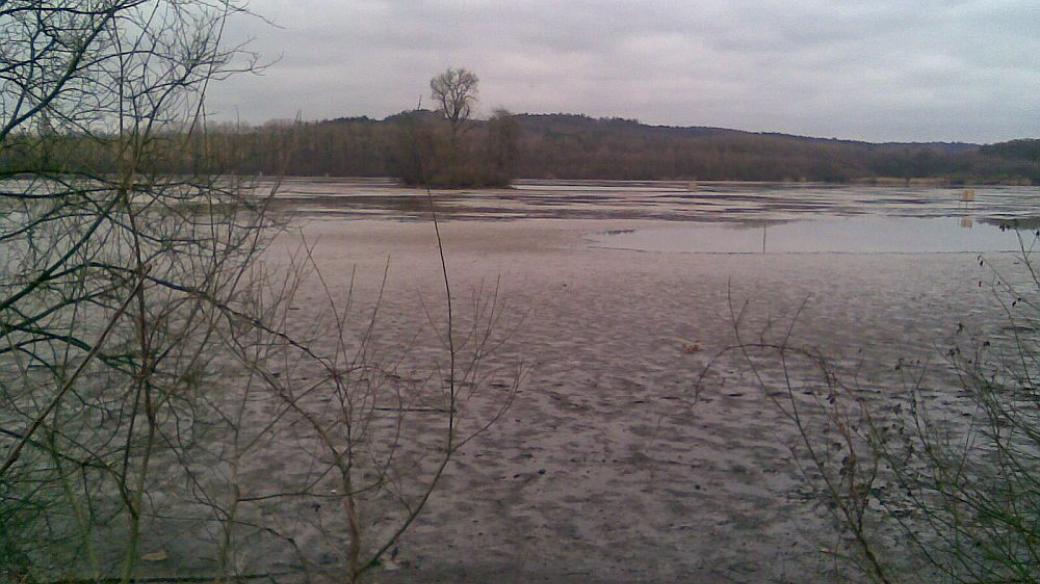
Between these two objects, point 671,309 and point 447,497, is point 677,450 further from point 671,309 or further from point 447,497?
point 671,309

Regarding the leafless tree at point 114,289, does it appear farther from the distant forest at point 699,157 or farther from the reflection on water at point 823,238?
the distant forest at point 699,157

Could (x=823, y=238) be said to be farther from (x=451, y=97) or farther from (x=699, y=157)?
(x=699, y=157)

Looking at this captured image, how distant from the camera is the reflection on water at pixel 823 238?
2084 centimetres

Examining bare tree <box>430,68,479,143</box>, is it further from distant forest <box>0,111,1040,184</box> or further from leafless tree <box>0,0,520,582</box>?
distant forest <box>0,111,1040,184</box>

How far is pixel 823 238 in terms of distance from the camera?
23812mm

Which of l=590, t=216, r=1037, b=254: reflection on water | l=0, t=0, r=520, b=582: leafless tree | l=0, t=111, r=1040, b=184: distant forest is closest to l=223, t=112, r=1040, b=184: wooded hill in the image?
l=0, t=111, r=1040, b=184: distant forest

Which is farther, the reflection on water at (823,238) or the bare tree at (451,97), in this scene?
the reflection on water at (823,238)

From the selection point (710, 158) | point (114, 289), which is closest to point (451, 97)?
point (114, 289)

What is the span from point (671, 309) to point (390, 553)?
7962 mm

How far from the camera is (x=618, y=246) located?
816 inches

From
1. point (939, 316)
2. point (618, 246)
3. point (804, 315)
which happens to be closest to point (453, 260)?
point (618, 246)

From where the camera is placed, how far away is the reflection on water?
2084cm

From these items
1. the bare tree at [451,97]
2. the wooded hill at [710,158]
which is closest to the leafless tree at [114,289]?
the bare tree at [451,97]

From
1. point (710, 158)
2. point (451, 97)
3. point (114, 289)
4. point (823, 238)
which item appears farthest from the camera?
point (710, 158)
